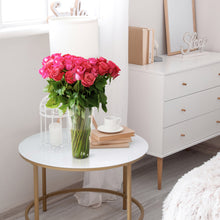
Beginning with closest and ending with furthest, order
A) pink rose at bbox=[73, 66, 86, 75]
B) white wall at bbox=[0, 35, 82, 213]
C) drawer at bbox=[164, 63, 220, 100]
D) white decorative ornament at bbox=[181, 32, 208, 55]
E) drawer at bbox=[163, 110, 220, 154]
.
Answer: pink rose at bbox=[73, 66, 86, 75]
white wall at bbox=[0, 35, 82, 213]
drawer at bbox=[164, 63, 220, 100]
drawer at bbox=[163, 110, 220, 154]
white decorative ornament at bbox=[181, 32, 208, 55]

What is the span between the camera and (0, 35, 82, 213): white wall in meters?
2.58

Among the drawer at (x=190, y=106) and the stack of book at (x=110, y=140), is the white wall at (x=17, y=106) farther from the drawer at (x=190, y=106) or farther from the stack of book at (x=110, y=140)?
the drawer at (x=190, y=106)

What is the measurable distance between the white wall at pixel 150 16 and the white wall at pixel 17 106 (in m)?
0.82

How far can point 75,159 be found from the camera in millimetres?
2250

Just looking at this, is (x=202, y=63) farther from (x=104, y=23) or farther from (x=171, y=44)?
(x=104, y=23)

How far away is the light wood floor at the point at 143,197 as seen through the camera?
2715mm

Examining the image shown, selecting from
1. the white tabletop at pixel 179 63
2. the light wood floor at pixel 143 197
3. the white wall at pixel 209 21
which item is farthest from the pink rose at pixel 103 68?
the white wall at pixel 209 21

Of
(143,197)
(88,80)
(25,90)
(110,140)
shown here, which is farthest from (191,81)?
(88,80)

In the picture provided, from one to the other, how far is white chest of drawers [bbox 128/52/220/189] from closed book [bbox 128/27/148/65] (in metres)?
0.07

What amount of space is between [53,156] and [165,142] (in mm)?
996

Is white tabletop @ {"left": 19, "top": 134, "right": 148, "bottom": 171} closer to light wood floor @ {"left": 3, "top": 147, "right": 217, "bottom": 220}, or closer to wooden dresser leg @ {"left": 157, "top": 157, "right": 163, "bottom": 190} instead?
light wood floor @ {"left": 3, "top": 147, "right": 217, "bottom": 220}

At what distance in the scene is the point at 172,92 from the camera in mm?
2996

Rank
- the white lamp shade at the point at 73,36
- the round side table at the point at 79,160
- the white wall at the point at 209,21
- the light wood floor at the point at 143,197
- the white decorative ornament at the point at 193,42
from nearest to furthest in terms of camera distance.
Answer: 1. the round side table at the point at 79,160
2. the white lamp shade at the point at 73,36
3. the light wood floor at the point at 143,197
4. the white decorative ornament at the point at 193,42
5. the white wall at the point at 209,21

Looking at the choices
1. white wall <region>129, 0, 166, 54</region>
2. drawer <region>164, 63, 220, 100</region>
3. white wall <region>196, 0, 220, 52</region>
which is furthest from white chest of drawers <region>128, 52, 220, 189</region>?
white wall <region>196, 0, 220, 52</region>
